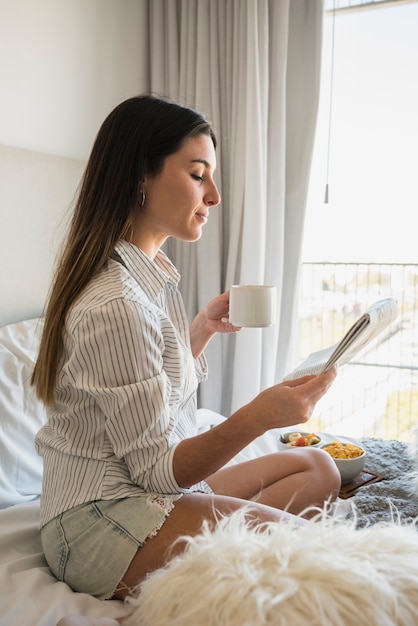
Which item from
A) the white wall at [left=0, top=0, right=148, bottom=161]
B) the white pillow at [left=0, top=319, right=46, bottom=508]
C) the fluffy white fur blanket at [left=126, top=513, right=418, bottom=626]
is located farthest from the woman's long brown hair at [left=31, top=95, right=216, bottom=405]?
the white wall at [left=0, top=0, right=148, bottom=161]

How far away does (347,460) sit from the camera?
166 centimetres

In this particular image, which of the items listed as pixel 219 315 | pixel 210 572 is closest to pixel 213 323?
pixel 219 315

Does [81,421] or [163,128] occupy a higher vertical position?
[163,128]

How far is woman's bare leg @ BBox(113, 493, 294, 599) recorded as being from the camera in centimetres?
106

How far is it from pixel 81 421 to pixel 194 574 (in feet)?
1.43

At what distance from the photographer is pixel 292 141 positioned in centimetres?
300

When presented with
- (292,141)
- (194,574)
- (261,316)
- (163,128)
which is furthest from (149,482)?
(292,141)

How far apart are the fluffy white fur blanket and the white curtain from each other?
2.03m

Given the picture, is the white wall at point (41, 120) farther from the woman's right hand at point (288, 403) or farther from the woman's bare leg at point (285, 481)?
the woman's right hand at point (288, 403)

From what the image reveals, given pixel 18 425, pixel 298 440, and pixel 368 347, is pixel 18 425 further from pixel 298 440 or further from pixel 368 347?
pixel 368 347

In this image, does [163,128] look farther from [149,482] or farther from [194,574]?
[194,574]

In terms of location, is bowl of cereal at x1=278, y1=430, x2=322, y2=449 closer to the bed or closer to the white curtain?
the bed

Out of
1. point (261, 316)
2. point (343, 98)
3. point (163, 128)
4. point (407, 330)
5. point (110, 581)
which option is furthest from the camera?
point (407, 330)

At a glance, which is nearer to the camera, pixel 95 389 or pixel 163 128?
pixel 95 389
